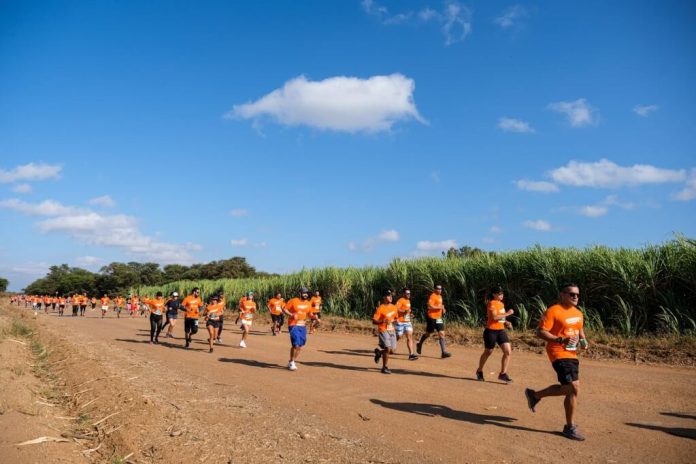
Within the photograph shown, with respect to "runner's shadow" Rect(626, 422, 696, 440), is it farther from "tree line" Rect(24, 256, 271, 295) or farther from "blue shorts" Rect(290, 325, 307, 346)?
"tree line" Rect(24, 256, 271, 295)

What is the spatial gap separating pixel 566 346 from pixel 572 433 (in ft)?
3.57

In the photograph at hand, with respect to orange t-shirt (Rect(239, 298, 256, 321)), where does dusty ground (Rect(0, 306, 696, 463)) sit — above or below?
below

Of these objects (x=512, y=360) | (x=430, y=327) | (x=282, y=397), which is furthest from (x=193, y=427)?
(x=512, y=360)

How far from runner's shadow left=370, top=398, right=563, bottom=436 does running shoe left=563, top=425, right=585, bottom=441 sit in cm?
14

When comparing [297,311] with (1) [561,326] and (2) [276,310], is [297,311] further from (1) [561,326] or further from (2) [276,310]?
(2) [276,310]

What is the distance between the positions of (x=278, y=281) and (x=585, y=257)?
2163cm

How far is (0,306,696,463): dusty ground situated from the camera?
19.0 feet

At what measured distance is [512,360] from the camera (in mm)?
12336

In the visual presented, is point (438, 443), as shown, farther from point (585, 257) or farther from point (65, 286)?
point (65, 286)

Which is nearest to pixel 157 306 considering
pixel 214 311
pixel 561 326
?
pixel 214 311

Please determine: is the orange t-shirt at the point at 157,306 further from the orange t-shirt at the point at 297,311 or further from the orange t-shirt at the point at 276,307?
the orange t-shirt at the point at 297,311

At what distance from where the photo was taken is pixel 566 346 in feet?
20.7

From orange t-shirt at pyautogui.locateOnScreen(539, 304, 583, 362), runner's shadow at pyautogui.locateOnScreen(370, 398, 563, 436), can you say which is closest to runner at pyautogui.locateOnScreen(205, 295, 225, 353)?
runner's shadow at pyautogui.locateOnScreen(370, 398, 563, 436)

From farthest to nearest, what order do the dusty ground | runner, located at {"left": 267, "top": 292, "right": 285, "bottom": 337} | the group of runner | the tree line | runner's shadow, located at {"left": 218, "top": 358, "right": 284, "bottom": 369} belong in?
the tree line, runner, located at {"left": 267, "top": 292, "right": 285, "bottom": 337}, runner's shadow, located at {"left": 218, "top": 358, "right": 284, "bottom": 369}, the group of runner, the dusty ground
